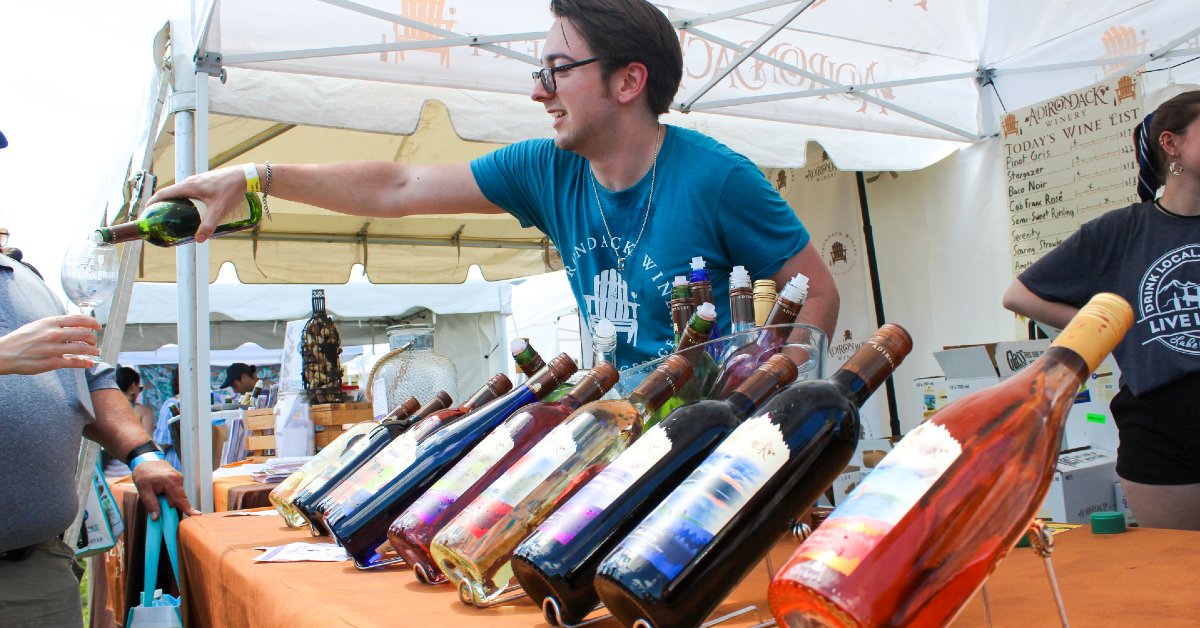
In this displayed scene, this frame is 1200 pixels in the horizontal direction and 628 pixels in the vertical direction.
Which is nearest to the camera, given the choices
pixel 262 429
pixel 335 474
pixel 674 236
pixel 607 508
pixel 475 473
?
pixel 607 508

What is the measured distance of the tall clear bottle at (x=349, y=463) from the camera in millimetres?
1253

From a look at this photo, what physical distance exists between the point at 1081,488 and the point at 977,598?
2.33m

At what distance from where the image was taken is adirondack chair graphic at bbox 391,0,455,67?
351cm

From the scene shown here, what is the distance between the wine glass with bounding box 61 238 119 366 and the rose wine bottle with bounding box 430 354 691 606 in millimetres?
1175

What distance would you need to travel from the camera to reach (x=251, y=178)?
1.49m

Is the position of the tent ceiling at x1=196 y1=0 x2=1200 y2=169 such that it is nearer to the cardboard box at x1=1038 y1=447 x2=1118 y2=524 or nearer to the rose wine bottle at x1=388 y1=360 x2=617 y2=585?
the cardboard box at x1=1038 y1=447 x2=1118 y2=524

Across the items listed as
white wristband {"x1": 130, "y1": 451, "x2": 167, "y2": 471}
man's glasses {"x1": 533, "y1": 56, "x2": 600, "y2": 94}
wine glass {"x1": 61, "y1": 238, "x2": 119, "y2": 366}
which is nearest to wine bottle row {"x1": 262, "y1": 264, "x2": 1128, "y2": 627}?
man's glasses {"x1": 533, "y1": 56, "x2": 600, "y2": 94}

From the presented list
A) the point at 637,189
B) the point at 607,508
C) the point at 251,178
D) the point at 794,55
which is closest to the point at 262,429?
the point at 251,178

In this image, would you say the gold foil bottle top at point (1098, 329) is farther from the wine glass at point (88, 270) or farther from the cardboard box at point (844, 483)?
the cardboard box at point (844, 483)

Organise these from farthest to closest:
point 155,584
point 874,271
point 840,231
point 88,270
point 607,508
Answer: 1. point 840,231
2. point 874,271
3. point 155,584
4. point 88,270
5. point 607,508

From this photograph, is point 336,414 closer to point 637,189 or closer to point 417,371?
point 417,371

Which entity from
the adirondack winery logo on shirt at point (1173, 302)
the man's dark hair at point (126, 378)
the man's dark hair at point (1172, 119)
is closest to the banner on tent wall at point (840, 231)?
the man's dark hair at point (1172, 119)

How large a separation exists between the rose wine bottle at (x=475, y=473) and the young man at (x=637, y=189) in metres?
0.43

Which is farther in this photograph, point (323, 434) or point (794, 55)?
point (794, 55)
